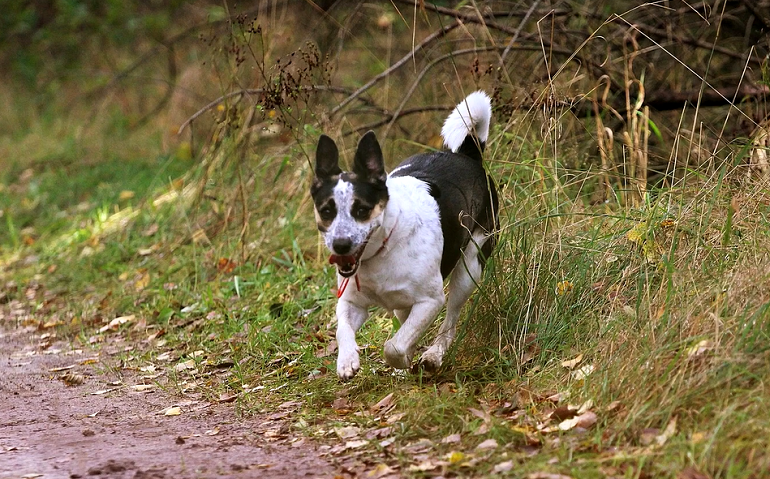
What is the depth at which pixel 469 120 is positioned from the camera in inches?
198

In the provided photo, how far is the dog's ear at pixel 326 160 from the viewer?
167 inches

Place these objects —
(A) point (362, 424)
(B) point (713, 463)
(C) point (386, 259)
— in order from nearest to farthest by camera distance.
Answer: (B) point (713, 463) < (A) point (362, 424) < (C) point (386, 259)

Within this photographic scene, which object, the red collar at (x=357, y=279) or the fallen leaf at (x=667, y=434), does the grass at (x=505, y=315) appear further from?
the red collar at (x=357, y=279)

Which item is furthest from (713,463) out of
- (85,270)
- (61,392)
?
(85,270)

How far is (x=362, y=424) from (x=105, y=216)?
18.1 ft

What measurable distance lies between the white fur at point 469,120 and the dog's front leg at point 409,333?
101 cm

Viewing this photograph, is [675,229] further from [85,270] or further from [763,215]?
[85,270]

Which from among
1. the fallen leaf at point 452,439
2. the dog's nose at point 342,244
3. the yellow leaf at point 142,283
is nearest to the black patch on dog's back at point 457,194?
the dog's nose at point 342,244

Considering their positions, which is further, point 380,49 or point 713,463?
point 380,49

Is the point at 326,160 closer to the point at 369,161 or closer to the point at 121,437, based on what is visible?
the point at 369,161

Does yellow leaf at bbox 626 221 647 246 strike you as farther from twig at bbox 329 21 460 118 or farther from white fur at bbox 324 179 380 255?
twig at bbox 329 21 460 118

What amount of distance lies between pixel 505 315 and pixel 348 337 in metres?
0.82

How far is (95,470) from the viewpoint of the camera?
142 inches

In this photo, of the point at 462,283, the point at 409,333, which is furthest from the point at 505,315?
the point at 409,333
